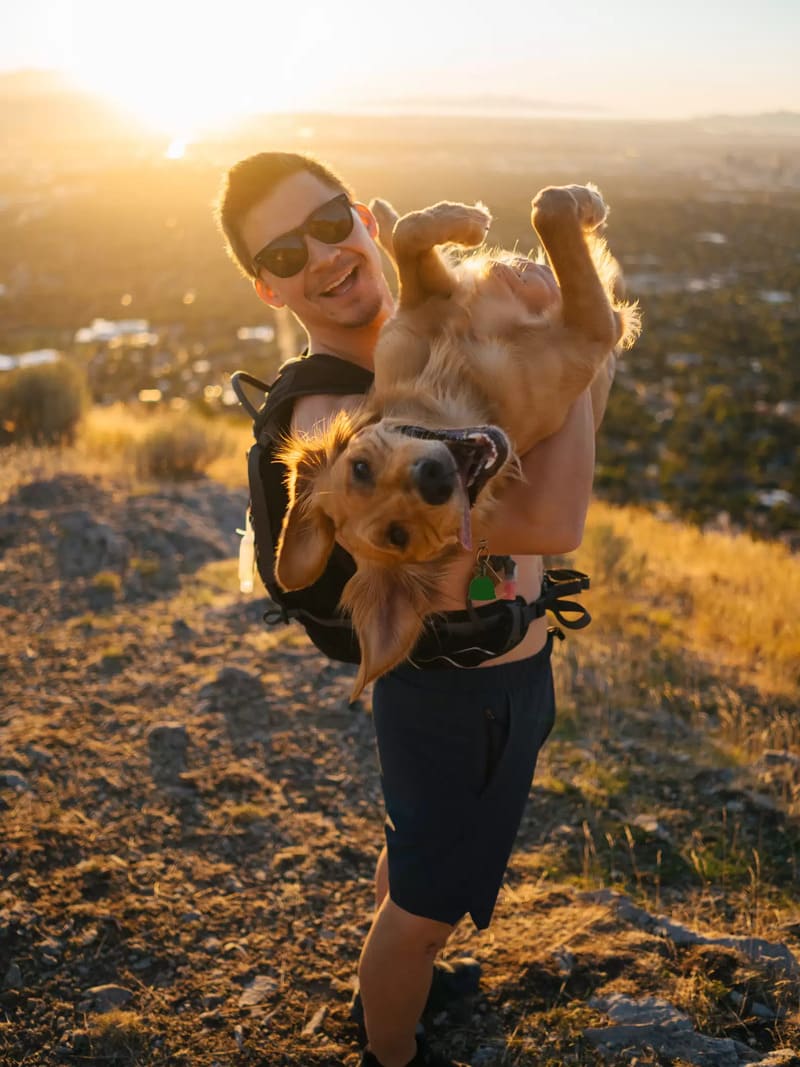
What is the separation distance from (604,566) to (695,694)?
2343mm

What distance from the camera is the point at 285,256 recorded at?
2.45m

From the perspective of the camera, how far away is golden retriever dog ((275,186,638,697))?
1887 millimetres

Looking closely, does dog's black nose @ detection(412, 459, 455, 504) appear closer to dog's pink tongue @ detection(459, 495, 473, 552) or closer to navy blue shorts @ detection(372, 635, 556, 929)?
dog's pink tongue @ detection(459, 495, 473, 552)

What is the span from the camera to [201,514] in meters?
7.50

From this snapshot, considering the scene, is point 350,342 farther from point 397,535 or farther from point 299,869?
point 299,869

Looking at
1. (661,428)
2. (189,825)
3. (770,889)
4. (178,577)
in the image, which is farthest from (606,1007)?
(661,428)

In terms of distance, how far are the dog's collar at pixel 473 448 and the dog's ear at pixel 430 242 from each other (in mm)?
491

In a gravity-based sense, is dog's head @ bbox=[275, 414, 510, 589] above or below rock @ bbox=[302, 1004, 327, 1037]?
above

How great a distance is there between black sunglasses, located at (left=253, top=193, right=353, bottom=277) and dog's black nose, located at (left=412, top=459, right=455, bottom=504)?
91cm

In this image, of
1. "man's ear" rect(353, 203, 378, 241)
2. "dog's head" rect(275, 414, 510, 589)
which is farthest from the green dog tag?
"man's ear" rect(353, 203, 378, 241)

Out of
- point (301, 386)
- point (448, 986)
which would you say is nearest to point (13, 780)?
point (448, 986)

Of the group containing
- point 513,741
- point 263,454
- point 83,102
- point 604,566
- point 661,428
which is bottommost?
point 661,428

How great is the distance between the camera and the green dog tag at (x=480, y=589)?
1.99 m

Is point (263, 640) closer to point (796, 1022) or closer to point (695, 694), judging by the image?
point (695, 694)
